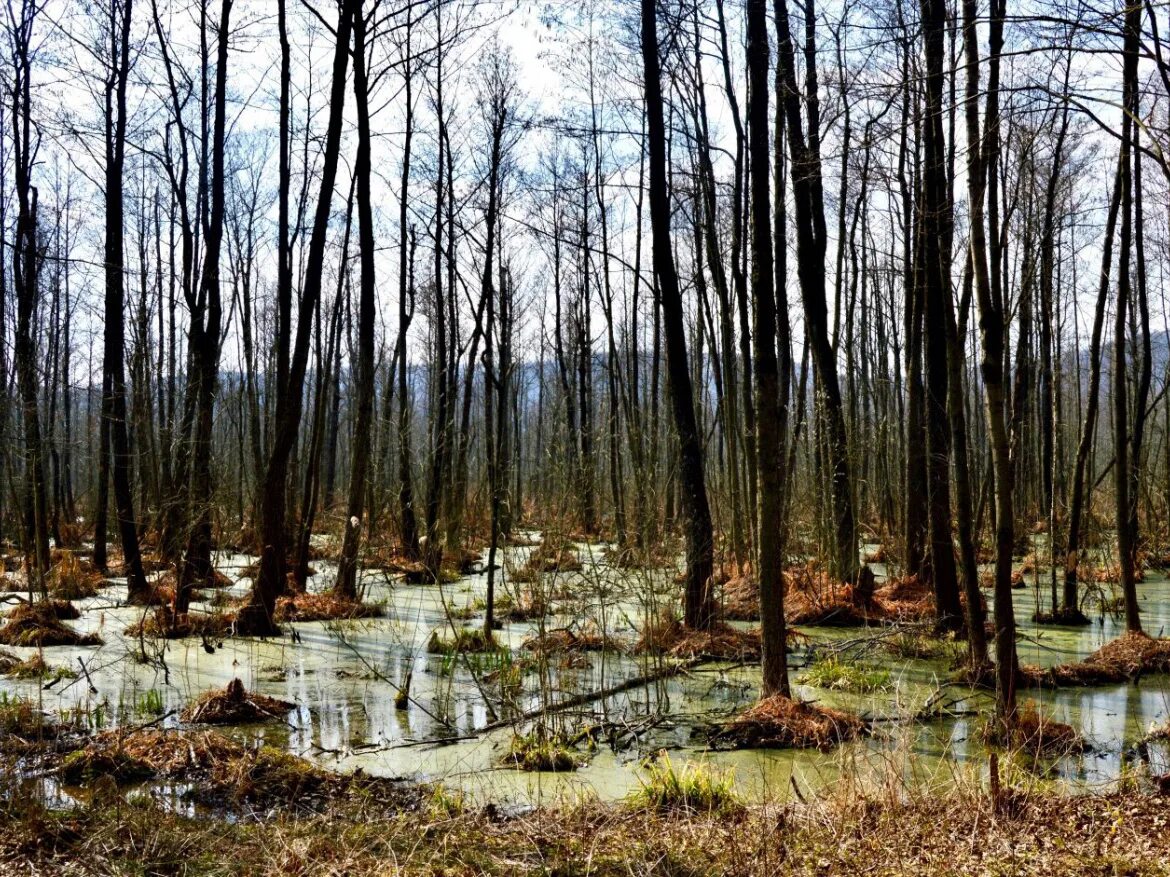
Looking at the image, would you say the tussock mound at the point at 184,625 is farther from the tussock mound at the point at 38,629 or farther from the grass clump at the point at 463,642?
the grass clump at the point at 463,642

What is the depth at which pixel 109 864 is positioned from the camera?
4004 millimetres

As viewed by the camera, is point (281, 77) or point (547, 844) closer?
point (547, 844)

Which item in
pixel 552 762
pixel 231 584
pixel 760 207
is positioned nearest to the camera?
→ pixel 552 762

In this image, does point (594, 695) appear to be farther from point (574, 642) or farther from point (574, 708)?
point (574, 642)

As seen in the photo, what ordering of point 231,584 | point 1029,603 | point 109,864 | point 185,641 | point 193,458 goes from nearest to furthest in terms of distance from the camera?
point 109,864 < point 185,641 < point 193,458 < point 1029,603 < point 231,584

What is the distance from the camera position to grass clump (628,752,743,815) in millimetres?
4766

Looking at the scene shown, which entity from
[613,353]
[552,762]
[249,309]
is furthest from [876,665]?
[249,309]

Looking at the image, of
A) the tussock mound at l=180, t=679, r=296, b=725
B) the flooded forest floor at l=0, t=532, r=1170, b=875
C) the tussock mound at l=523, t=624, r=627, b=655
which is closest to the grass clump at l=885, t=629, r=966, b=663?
the flooded forest floor at l=0, t=532, r=1170, b=875

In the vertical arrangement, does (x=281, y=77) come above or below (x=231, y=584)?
above

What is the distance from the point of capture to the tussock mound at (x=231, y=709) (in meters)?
7.09

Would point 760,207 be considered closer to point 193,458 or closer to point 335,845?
point 335,845

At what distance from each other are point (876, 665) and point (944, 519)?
2041 millimetres

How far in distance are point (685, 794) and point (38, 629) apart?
8.05 m

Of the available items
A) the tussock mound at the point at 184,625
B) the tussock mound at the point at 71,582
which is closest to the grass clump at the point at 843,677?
the tussock mound at the point at 184,625
